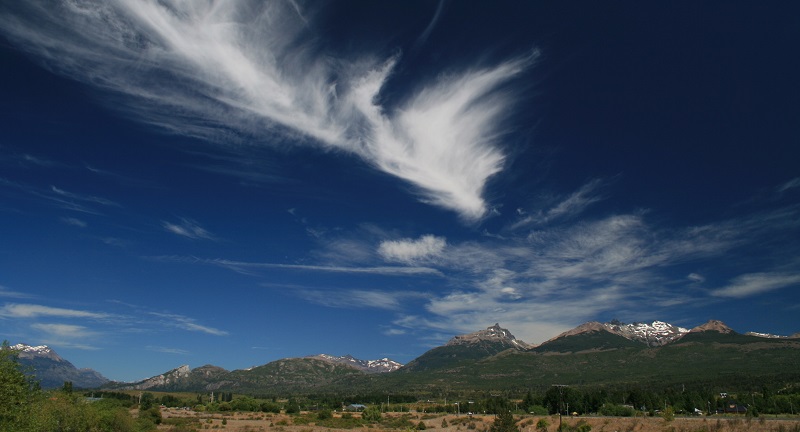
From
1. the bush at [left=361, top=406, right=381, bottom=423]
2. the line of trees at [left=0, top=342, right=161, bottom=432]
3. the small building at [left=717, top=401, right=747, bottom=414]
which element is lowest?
→ the bush at [left=361, top=406, right=381, bottom=423]

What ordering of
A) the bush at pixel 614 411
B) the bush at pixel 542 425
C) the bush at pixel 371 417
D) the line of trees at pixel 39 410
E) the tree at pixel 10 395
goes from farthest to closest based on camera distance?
1. the bush at pixel 371 417
2. the bush at pixel 614 411
3. the bush at pixel 542 425
4. the line of trees at pixel 39 410
5. the tree at pixel 10 395

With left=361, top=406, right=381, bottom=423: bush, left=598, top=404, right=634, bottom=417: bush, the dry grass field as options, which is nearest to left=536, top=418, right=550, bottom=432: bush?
the dry grass field

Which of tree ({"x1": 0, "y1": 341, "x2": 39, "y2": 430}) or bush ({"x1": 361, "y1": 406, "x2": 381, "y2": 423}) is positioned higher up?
tree ({"x1": 0, "y1": 341, "x2": 39, "y2": 430})

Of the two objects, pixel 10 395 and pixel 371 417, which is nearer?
pixel 10 395

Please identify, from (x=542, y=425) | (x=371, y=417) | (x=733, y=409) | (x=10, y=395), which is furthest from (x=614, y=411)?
(x=10, y=395)

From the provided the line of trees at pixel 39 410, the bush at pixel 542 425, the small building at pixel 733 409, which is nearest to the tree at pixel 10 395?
the line of trees at pixel 39 410

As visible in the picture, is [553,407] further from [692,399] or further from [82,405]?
[82,405]

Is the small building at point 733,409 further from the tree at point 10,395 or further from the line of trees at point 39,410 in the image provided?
the tree at point 10,395

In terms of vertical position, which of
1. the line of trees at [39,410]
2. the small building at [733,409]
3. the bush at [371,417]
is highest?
the line of trees at [39,410]

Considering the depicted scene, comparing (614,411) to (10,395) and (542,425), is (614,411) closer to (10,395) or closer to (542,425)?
(542,425)

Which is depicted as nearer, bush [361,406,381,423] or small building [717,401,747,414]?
small building [717,401,747,414]

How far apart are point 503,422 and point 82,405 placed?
4562cm

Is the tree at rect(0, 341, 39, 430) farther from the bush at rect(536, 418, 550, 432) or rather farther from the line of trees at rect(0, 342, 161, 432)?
the bush at rect(536, 418, 550, 432)

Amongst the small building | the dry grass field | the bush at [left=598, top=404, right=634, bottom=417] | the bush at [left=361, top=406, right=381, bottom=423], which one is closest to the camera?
the dry grass field
